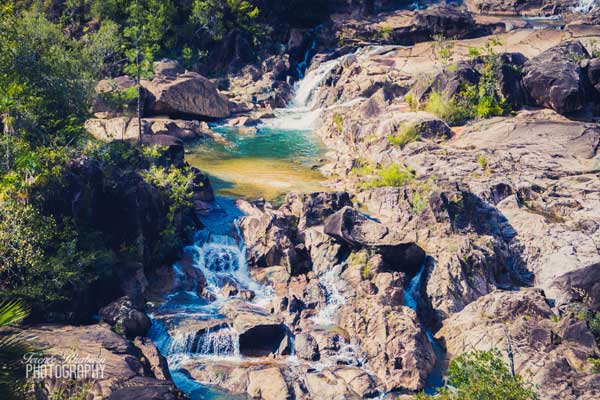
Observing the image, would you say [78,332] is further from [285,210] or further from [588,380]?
[588,380]

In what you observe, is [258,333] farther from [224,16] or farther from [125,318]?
[224,16]

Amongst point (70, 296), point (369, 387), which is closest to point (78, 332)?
point (70, 296)

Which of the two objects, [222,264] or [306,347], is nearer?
[306,347]

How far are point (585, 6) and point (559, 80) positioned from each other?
90.5 ft

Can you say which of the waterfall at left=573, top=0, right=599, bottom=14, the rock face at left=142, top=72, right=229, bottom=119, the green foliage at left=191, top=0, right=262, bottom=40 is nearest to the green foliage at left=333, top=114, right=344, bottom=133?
the rock face at left=142, top=72, right=229, bottom=119

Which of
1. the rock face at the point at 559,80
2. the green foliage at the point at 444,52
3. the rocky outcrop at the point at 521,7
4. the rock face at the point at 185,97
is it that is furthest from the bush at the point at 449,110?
the rocky outcrop at the point at 521,7

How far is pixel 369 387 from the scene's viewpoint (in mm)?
17375

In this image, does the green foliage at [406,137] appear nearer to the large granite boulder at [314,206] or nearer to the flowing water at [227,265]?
the flowing water at [227,265]

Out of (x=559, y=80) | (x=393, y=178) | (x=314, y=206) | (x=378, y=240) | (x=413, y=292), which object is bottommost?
(x=413, y=292)

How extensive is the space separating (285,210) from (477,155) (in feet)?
34.4

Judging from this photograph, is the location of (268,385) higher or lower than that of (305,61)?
lower

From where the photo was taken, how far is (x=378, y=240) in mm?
23000

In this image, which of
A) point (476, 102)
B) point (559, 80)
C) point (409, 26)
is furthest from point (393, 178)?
point (409, 26)

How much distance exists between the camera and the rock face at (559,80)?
3244 centimetres
